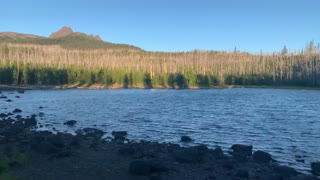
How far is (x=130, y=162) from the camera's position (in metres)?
23.4

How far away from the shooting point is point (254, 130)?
43219 mm

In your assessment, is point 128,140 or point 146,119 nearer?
point 128,140

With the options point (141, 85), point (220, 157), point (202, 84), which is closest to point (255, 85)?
point (202, 84)

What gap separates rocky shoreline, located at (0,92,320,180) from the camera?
20625mm

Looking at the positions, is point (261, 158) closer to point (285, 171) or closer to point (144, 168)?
point (285, 171)

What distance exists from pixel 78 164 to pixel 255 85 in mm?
163309

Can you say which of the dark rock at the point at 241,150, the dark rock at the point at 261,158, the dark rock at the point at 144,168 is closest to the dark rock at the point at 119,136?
the dark rock at the point at 241,150

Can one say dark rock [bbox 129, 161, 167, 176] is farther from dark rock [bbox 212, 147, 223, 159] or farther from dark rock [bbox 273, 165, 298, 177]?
dark rock [bbox 273, 165, 298, 177]

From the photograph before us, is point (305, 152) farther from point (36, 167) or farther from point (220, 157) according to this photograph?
point (36, 167)

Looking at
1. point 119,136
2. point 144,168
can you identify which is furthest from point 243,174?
point 119,136

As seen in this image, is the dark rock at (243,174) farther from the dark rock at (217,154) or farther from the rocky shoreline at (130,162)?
the dark rock at (217,154)

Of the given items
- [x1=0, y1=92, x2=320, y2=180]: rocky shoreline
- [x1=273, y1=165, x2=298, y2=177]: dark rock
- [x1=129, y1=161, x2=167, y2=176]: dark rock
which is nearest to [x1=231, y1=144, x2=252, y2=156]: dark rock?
[x1=0, y1=92, x2=320, y2=180]: rocky shoreline

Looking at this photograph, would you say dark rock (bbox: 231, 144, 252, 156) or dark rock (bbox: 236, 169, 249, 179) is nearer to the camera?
dark rock (bbox: 236, 169, 249, 179)

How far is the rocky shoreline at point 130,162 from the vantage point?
20625 mm
